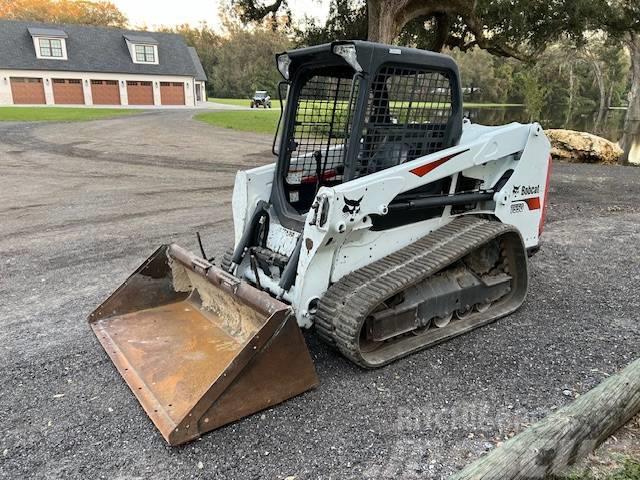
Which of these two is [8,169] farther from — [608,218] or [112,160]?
[608,218]

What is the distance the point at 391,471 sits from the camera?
8.66 ft

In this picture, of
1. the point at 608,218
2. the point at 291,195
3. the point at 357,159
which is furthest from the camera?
the point at 608,218

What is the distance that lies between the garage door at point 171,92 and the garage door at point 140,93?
38.2 inches

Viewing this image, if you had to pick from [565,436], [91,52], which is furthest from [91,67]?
[565,436]

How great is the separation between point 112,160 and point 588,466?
42.6 ft

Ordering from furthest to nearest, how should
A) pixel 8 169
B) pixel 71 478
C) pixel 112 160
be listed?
pixel 112 160 → pixel 8 169 → pixel 71 478

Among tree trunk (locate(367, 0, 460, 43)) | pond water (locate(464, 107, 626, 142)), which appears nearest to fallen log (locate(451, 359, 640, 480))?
tree trunk (locate(367, 0, 460, 43))

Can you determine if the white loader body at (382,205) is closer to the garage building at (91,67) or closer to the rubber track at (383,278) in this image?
the rubber track at (383,278)

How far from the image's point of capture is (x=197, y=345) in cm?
358

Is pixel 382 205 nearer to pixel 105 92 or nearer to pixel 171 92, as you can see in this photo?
pixel 105 92

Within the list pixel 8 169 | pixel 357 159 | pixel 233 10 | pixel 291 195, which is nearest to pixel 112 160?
pixel 8 169

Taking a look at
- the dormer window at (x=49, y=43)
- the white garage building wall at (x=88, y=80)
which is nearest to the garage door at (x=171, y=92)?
the white garage building wall at (x=88, y=80)

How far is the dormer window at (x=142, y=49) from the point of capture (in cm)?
4200

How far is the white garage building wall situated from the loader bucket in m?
41.5
